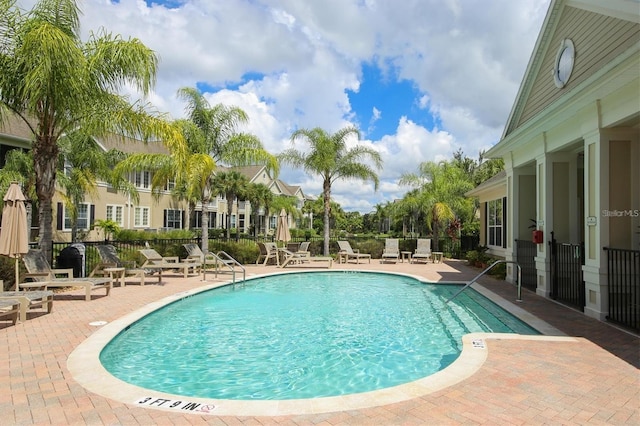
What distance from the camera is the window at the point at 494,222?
18562 millimetres

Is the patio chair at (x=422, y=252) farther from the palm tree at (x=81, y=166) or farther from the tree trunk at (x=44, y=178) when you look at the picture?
the tree trunk at (x=44, y=178)

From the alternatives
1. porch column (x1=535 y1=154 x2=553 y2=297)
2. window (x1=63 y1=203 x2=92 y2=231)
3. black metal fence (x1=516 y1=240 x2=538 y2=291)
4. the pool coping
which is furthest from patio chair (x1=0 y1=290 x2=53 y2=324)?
window (x1=63 y1=203 x2=92 y2=231)

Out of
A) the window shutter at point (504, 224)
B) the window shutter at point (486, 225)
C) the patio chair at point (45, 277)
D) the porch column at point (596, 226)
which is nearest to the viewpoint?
the porch column at point (596, 226)

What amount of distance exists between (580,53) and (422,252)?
534 inches

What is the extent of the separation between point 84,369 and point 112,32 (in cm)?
1027

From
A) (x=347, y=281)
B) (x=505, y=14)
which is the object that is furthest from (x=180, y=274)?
(x=505, y=14)

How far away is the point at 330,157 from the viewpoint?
2283 centimetres

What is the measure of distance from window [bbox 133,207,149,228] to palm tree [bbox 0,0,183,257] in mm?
21957

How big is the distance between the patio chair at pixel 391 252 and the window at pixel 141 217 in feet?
69.9

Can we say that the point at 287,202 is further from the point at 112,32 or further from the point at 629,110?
the point at 629,110

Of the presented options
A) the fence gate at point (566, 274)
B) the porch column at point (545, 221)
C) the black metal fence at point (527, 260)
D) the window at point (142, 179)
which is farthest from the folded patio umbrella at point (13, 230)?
the window at point (142, 179)

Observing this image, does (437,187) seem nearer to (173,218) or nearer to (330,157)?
(330,157)

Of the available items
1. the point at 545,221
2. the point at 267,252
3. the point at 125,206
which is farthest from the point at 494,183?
the point at 125,206

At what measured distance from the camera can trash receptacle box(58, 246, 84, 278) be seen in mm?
12555
